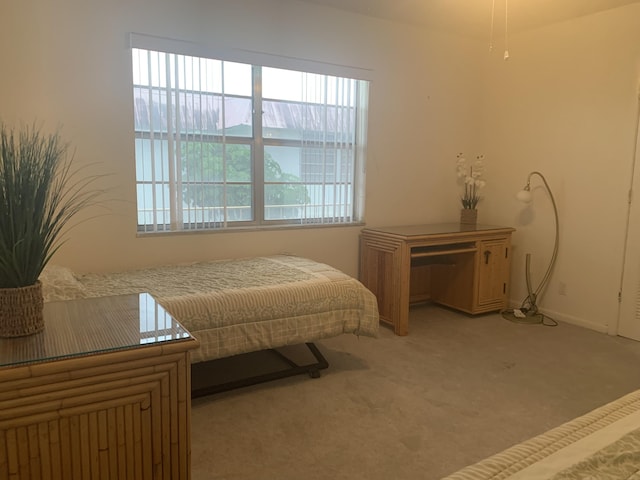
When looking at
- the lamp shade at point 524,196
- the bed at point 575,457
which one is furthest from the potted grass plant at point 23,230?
the lamp shade at point 524,196

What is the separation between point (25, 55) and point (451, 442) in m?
3.03

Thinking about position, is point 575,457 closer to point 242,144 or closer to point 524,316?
point 242,144

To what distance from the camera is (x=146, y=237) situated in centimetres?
309

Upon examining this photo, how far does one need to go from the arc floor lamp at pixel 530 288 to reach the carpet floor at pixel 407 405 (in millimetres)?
416

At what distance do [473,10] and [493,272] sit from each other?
2.11 meters

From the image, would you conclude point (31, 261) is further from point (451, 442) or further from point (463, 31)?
point (463, 31)

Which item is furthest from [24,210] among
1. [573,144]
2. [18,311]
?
[573,144]

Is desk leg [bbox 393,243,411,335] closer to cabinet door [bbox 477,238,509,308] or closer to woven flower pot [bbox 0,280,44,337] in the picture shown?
cabinet door [bbox 477,238,509,308]

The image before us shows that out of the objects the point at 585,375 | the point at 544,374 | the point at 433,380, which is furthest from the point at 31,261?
the point at 585,375

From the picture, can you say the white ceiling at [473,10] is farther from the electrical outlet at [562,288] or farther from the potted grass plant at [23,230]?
the potted grass plant at [23,230]

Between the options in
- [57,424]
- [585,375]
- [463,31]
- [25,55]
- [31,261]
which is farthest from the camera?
[463,31]

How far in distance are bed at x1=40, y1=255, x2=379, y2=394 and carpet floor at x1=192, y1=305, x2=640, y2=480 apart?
0.93 feet

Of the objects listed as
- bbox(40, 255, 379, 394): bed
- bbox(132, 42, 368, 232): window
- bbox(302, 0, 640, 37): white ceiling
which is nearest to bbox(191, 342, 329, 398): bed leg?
bbox(40, 255, 379, 394): bed

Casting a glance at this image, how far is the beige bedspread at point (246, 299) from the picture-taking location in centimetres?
A: 233
